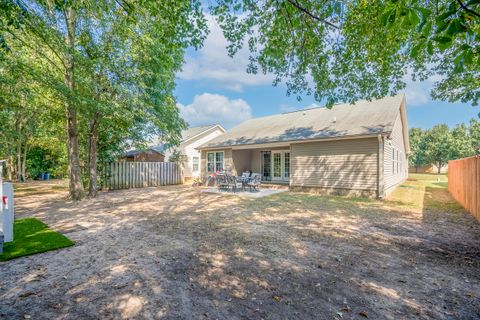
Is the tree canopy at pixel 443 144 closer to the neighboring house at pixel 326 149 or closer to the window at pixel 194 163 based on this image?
the neighboring house at pixel 326 149

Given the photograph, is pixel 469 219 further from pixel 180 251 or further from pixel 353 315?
pixel 180 251

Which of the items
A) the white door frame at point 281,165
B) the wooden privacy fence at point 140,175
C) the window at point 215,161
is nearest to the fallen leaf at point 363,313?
the white door frame at point 281,165

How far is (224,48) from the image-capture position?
19.3 feet

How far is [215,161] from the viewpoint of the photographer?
17.3m

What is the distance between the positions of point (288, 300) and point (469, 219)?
726cm

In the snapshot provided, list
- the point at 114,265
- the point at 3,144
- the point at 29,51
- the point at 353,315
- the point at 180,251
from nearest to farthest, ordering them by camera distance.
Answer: the point at 353,315 < the point at 114,265 < the point at 180,251 < the point at 29,51 < the point at 3,144

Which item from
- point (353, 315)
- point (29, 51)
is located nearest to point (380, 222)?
point (353, 315)

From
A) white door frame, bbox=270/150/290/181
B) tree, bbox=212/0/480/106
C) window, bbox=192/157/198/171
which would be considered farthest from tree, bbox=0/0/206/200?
window, bbox=192/157/198/171

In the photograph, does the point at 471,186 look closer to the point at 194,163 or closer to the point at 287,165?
the point at 287,165

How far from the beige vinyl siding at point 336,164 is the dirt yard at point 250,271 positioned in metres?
4.30

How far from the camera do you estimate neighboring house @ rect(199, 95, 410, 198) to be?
35.3 ft

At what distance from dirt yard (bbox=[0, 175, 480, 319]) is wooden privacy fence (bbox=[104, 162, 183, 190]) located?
7.45 metres

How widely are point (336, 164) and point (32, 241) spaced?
11.5 metres

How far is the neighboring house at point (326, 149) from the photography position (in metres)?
10.8
